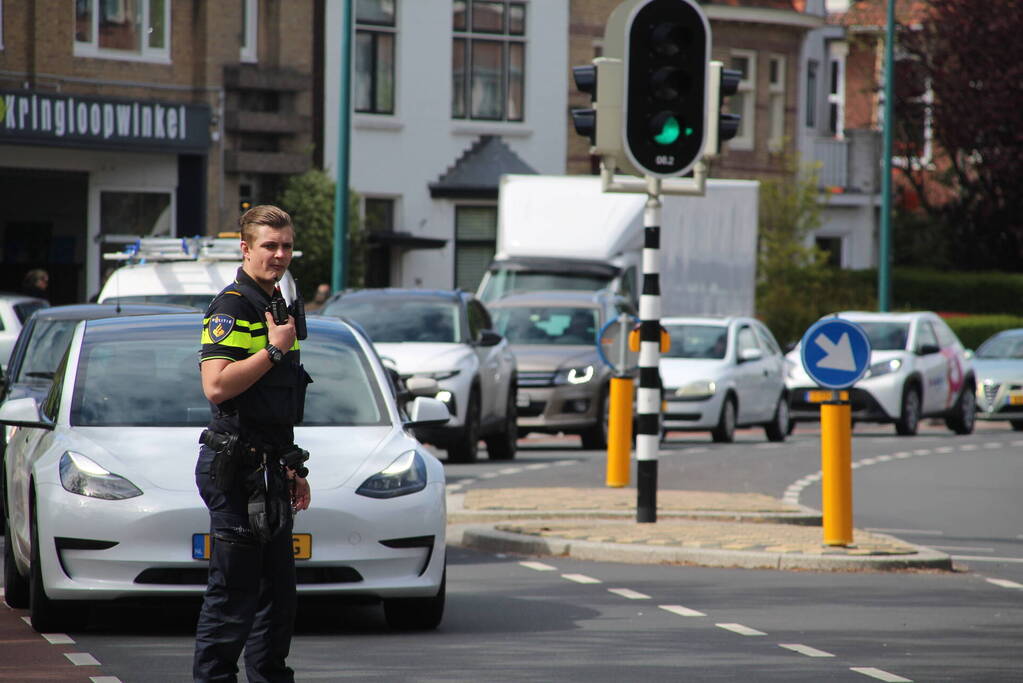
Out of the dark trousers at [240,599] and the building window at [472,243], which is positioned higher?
the building window at [472,243]

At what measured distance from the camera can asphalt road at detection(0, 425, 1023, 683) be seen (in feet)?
28.9

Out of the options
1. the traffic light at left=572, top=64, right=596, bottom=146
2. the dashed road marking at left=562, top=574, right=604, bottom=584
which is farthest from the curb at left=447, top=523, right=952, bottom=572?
the traffic light at left=572, top=64, right=596, bottom=146

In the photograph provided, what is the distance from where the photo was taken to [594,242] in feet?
94.1

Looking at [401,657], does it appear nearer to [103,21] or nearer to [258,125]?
[103,21]

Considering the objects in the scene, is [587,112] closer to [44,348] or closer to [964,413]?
[44,348]

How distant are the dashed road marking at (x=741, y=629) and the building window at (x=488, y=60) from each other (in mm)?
30013

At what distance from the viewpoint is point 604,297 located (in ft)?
83.7

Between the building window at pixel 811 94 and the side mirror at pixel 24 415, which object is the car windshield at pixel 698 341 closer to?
the side mirror at pixel 24 415

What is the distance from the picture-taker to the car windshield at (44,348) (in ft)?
47.3

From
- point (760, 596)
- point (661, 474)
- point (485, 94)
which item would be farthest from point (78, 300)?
point (760, 596)

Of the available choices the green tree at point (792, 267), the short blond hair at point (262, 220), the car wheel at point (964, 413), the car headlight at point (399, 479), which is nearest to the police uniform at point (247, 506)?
the short blond hair at point (262, 220)

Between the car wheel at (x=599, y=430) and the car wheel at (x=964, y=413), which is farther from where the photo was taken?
the car wheel at (x=964, y=413)

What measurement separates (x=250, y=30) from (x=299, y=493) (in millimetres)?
29161

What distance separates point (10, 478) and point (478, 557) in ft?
11.7
